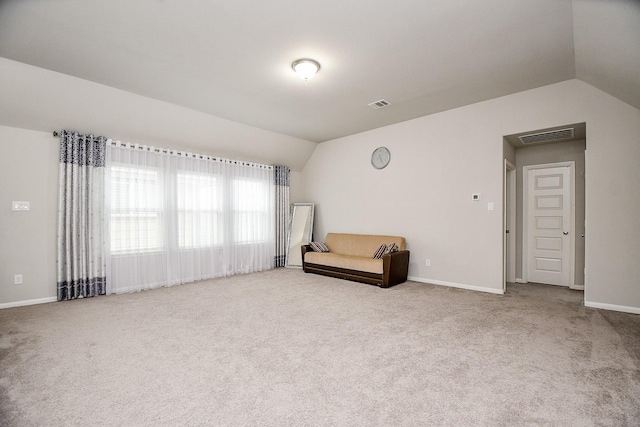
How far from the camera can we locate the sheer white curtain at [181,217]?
4.54m

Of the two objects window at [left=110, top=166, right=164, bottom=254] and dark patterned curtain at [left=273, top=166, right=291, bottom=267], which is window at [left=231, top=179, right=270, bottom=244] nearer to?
dark patterned curtain at [left=273, top=166, right=291, bottom=267]

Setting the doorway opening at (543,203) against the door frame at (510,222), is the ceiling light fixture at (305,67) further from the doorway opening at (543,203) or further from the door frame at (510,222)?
the door frame at (510,222)

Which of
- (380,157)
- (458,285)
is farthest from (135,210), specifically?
(458,285)

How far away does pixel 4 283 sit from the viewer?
3.72 meters

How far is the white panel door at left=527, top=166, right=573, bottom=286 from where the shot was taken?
4836 millimetres

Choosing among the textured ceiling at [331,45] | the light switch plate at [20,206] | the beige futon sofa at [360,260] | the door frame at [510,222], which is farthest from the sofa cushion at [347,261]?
the light switch plate at [20,206]

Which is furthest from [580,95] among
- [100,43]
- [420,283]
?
[100,43]

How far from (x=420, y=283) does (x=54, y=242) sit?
18.3 ft

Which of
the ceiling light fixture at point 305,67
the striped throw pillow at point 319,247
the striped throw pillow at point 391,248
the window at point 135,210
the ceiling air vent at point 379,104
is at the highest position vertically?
the ceiling air vent at point 379,104

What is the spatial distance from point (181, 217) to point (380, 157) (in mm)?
3880

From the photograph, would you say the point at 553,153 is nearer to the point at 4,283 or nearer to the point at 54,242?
the point at 54,242

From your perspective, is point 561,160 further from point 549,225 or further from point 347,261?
point 347,261

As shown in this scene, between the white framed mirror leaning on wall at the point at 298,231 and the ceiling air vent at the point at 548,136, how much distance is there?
14.0 ft

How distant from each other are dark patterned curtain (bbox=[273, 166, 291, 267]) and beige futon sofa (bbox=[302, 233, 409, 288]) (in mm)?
869
